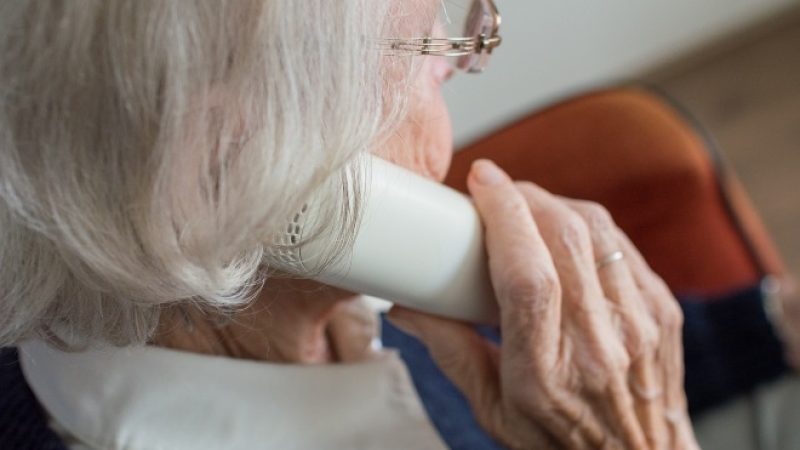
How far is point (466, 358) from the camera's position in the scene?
0.89 meters

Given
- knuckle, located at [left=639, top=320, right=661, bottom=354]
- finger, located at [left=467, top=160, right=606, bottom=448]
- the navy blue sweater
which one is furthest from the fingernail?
the navy blue sweater

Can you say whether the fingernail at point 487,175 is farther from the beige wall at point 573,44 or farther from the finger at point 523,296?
the beige wall at point 573,44

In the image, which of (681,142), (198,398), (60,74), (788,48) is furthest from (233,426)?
(788,48)

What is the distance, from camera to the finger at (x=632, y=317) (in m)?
0.84

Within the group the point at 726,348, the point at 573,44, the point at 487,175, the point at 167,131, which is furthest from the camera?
the point at 573,44

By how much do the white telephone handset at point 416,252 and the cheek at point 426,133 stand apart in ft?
0.10

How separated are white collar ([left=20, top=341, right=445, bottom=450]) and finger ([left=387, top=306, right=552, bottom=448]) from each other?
3.4 inches

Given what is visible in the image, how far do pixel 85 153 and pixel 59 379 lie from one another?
0.98 feet

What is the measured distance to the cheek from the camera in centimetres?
74

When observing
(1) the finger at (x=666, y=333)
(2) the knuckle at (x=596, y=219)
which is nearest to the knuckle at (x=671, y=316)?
(1) the finger at (x=666, y=333)

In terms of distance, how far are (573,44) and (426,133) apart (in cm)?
133

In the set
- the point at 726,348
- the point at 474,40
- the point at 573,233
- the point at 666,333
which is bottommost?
the point at 726,348

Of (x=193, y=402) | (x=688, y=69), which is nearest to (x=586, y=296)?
(x=193, y=402)

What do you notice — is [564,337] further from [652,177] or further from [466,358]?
[652,177]
